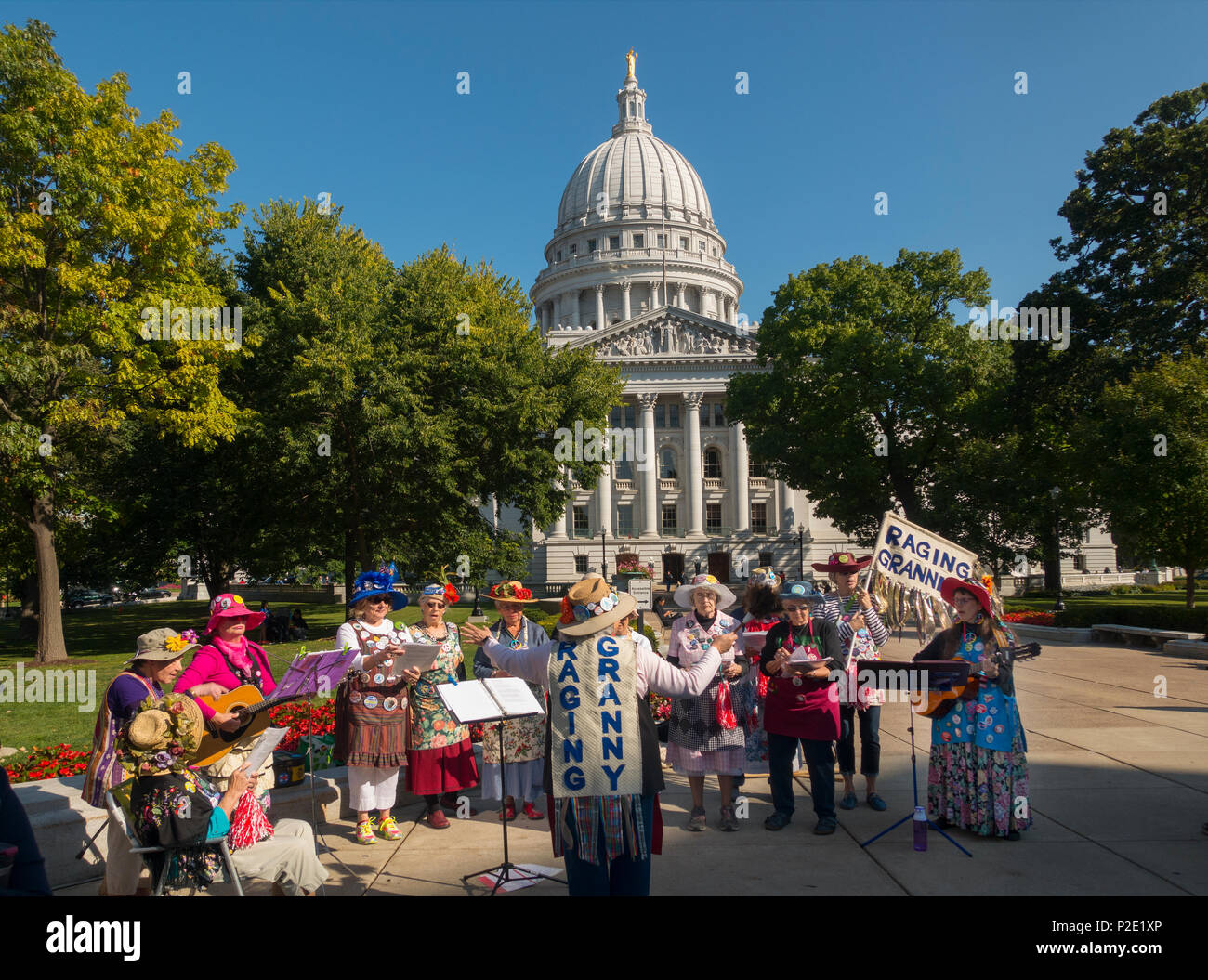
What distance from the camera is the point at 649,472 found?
70.1 meters

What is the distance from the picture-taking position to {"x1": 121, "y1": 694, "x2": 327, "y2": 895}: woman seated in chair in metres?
4.84

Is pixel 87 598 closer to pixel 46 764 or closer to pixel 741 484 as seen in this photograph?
pixel 741 484

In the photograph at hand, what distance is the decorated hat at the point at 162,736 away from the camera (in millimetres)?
4812

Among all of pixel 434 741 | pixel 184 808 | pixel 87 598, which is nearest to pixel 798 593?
pixel 434 741

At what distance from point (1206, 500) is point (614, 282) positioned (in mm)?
71415

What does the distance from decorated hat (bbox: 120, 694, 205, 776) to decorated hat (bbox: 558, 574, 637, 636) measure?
2300mm

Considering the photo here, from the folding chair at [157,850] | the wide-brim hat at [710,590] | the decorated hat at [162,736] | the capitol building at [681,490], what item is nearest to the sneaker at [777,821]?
the wide-brim hat at [710,590]

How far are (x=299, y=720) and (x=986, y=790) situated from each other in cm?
771

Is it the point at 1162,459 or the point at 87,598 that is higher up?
the point at 1162,459

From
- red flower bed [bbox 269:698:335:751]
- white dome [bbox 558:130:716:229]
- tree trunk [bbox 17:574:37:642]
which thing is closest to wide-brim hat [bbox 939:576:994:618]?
red flower bed [bbox 269:698:335:751]

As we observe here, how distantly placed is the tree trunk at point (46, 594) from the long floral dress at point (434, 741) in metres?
15.4

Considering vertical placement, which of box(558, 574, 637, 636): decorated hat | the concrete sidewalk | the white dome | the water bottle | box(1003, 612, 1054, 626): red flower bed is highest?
the white dome

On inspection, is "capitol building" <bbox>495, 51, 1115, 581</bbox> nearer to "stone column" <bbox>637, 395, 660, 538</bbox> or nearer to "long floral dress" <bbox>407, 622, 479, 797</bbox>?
"stone column" <bbox>637, 395, 660, 538</bbox>
